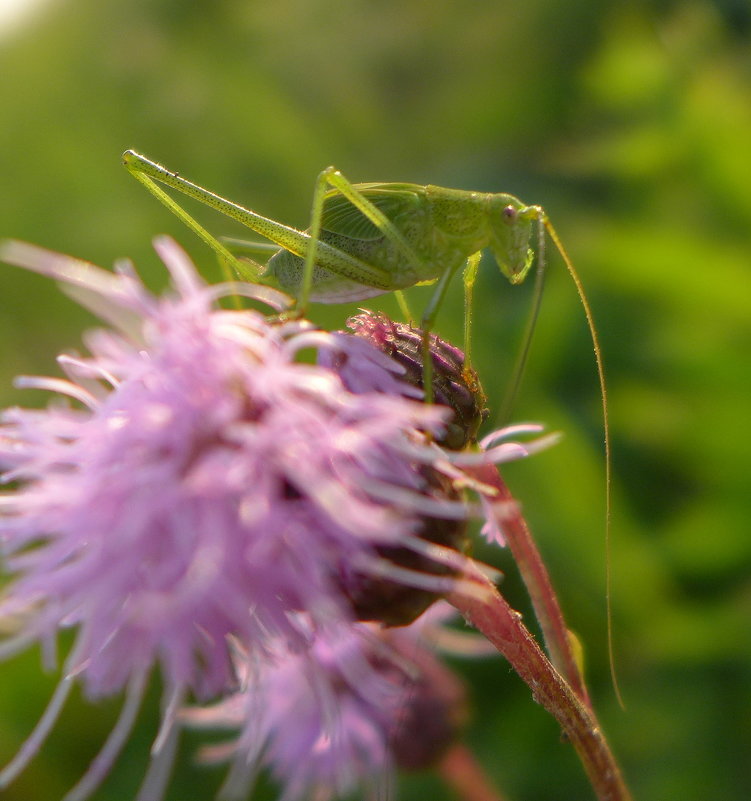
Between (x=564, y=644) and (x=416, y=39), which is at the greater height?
(x=416, y=39)

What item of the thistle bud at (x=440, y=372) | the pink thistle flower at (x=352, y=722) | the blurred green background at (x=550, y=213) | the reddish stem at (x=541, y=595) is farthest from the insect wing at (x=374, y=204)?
the blurred green background at (x=550, y=213)

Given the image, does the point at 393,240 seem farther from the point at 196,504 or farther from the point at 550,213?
the point at 550,213

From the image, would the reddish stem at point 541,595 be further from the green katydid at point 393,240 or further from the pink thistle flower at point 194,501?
the green katydid at point 393,240

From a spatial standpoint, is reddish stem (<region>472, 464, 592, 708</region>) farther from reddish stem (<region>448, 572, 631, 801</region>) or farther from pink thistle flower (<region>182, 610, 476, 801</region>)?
pink thistle flower (<region>182, 610, 476, 801</region>)

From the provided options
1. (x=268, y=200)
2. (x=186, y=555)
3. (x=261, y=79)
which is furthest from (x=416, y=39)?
(x=186, y=555)

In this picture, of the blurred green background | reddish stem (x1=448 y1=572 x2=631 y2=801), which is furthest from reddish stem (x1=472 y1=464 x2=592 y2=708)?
the blurred green background

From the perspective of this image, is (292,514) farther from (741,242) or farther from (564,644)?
(741,242)
